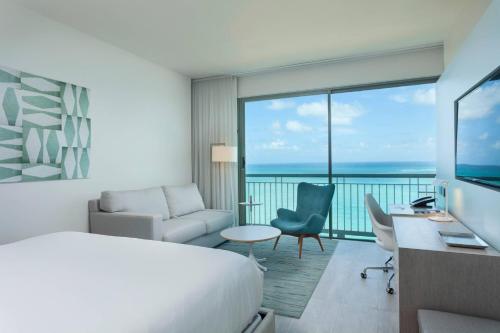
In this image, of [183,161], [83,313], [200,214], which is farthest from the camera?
[183,161]

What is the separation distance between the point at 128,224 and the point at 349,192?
143 inches

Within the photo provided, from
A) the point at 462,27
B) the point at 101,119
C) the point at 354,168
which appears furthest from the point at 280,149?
the point at 462,27

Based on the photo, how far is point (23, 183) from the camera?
2814 millimetres

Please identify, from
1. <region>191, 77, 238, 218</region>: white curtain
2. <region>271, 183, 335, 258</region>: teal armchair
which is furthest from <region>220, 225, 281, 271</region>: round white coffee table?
<region>191, 77, 238, 218</region>: white curtain

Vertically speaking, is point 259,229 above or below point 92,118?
below

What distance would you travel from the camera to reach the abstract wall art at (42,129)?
269cm

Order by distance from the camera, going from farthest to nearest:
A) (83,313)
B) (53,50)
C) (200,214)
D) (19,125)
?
(200,214) < (53,50) < (19,125) < (83,313)

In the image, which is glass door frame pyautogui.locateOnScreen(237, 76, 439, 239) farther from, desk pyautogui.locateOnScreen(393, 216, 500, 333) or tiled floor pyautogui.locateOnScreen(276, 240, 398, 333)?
desk pyautogui.locateOnScreen(393, 216, 500, 333)

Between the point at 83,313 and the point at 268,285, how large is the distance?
2.04 meters

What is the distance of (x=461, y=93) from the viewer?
8.20 feet

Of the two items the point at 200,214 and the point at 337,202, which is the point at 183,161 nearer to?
the point at 200,214

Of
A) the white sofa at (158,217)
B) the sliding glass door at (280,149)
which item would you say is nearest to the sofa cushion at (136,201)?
the white sofa at (158,217)

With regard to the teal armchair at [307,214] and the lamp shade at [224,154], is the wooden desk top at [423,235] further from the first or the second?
the lamp shade at [224,154]

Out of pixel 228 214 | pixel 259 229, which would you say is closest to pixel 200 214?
pixel 228 214
